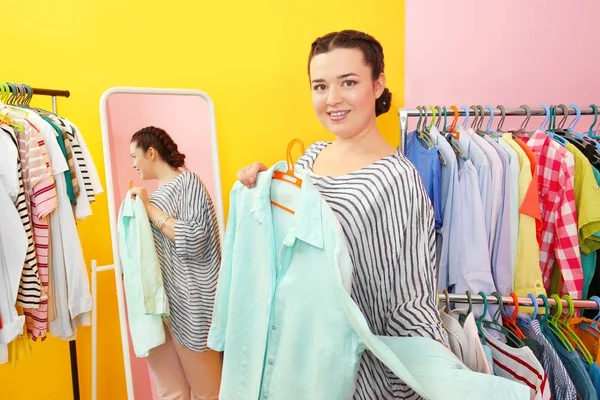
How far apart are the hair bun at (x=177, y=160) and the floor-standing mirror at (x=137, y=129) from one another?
0.02 metres

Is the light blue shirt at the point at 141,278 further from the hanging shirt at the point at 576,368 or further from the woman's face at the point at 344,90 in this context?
the hanging shirt at the point at 576,368

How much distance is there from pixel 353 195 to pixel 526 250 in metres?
0.70

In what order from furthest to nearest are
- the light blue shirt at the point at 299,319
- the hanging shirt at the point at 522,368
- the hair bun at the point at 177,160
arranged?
the hair bun at the point at 177,160, the hanging shirt at the point at 522,368, the light blue shirt at the point at 299,319

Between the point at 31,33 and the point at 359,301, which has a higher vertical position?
the point at 31,33

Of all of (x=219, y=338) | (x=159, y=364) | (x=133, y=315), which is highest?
(x=219, y=338)

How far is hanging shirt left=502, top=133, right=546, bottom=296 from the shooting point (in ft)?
4.61

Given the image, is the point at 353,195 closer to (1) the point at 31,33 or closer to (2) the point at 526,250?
(2) the point at 526,250

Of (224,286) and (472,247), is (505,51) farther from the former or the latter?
(224,286)

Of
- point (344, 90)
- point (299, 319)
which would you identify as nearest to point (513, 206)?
point (344, 90)

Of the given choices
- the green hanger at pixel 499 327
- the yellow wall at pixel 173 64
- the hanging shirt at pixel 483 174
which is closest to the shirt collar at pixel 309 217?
the green hanger at pixel 499 327

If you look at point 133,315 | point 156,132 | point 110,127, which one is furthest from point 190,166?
point 133,315

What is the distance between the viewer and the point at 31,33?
1.89 meters

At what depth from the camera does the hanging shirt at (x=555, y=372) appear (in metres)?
1.08

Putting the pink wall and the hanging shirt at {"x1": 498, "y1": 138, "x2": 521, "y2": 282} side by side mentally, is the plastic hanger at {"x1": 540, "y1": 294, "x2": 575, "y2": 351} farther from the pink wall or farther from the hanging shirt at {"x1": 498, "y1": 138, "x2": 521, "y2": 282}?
the pink wall
